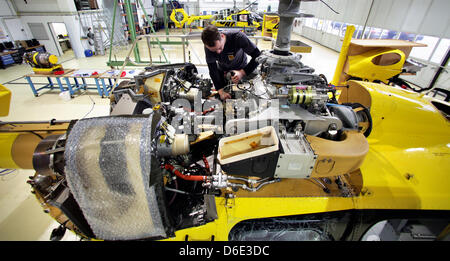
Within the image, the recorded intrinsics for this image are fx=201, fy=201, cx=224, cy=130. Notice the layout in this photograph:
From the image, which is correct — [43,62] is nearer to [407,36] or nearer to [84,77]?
[84,77]

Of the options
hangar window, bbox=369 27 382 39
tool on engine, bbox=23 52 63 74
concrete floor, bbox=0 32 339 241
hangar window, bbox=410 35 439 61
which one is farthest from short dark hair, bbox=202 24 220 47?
hangar window, bbox=369 27 382 39

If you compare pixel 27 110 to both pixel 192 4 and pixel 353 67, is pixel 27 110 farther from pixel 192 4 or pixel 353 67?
pixel 192 4

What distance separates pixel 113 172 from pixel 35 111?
5770 mm

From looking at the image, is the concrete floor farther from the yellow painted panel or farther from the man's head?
the man's head

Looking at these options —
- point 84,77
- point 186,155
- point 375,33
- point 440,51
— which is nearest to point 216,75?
point 186,155

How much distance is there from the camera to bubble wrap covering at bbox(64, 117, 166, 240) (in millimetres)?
1167

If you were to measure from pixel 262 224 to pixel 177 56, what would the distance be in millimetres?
9115

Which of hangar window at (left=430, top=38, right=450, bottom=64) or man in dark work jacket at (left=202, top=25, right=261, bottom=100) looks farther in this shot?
hangar window at (left=430, top=38, right=450, bottom=64)

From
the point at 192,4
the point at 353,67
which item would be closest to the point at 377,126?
the point at 353,67

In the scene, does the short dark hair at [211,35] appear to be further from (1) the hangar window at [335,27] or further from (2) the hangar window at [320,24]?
(2) the hangar window at [320,24]

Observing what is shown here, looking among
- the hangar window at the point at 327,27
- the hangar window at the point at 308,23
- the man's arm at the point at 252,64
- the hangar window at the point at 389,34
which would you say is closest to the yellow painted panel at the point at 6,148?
the man's arm at the point at 252,64

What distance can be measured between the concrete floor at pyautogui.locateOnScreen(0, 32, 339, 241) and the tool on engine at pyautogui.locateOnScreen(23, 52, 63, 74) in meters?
0.74

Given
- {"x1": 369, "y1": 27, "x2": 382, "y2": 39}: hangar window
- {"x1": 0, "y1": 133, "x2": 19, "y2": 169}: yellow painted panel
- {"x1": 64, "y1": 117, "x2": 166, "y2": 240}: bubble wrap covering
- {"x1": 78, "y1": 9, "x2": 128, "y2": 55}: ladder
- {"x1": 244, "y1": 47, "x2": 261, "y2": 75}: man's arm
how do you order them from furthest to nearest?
1. {"x1": 78, "y1": 9, "x2": 128, "y2": 55}: ladder
2. {"x1": 369, "y1": 27, "x2": 382, "y2": 39}: hangar window
3. {"x1": 244, "y1": 47, "x2": 261, "y2": 75}: man's arm
4. {"x1": 0, "y1": 133, "x2": 19, "y2": 169}: yellow painted panel
5. {"x1": 64, "y1": 117, "x2": 166, "y2": 240}: bubble wrap covering

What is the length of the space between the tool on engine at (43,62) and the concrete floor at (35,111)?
743mm
